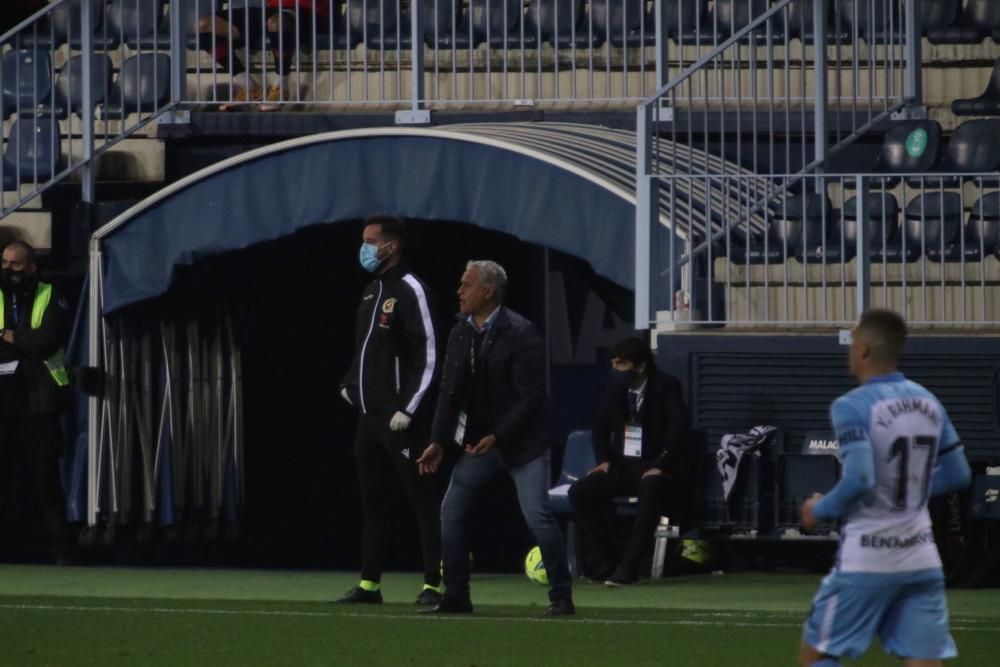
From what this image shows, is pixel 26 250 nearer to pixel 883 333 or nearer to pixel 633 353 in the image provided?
pixel 633 353

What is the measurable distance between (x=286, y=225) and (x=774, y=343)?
3273 mm

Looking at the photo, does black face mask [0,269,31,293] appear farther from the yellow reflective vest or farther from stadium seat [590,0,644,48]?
stadium seat [590,0,644,48]

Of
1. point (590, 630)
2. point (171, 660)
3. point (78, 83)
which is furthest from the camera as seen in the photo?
point (78, 83)

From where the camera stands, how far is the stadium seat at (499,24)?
49.0 ft

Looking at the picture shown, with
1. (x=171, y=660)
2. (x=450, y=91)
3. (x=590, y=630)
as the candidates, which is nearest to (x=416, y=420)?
(x=590, y=630)

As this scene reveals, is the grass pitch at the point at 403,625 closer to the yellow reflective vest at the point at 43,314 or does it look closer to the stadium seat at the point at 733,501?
the stadium seat at the point at 733,501

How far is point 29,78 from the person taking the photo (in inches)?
584

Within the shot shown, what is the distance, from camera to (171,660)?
8.32 m

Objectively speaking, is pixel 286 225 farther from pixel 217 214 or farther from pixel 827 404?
pixel 827 404

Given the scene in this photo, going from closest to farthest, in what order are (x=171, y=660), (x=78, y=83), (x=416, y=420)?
(x=171, y=660) < (x=416, y=420) < (x=78, y=83)

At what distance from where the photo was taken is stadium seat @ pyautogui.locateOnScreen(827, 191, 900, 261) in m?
12.4

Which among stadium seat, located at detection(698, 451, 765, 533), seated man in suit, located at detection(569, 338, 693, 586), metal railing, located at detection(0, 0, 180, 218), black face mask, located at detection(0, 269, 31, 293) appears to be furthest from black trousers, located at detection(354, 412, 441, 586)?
metal railing, located at detection(0, 0, 180, 218)

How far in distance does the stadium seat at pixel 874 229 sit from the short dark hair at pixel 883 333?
630 cm

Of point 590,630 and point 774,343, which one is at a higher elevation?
point 774,343
